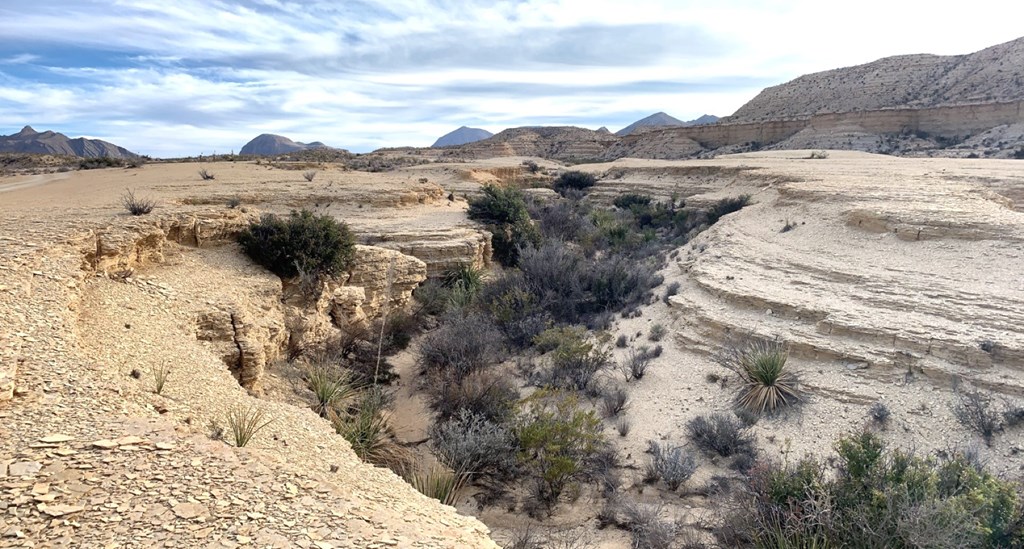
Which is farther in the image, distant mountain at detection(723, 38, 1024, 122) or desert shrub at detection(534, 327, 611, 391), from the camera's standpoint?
distant mountain at detection(723, 38, 1024, 122)

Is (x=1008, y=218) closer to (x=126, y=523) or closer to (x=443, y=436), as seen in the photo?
(x=443, y=436)

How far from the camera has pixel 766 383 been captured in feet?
27.1

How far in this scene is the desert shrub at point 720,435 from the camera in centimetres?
754

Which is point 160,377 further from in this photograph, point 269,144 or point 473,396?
point 269,144

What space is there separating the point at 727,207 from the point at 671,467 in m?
15.5

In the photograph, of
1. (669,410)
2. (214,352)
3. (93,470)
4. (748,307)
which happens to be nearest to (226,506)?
(93,470)

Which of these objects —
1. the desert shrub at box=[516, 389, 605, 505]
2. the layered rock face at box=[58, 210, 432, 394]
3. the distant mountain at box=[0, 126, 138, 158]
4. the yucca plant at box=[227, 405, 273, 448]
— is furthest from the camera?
the distant mountain at box=[0, 126, 138, 158]

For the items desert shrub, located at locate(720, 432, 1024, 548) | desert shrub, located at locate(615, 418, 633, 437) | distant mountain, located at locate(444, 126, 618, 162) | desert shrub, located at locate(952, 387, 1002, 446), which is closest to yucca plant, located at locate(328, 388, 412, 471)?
desert shrub, located at locate(615, 418, 633, 437)

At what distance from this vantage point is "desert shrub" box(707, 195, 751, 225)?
2002 centimetres

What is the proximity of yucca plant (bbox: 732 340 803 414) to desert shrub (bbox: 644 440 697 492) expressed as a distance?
57.9 inches

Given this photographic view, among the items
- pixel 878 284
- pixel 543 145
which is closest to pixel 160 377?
pixel 878 284

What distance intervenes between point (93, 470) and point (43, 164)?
119ft

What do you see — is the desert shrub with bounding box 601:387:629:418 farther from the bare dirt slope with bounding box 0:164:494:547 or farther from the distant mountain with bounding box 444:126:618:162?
the distant mountain with bounding box 444:126:618:162

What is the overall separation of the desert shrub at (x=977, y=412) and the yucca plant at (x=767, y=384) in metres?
1.86
